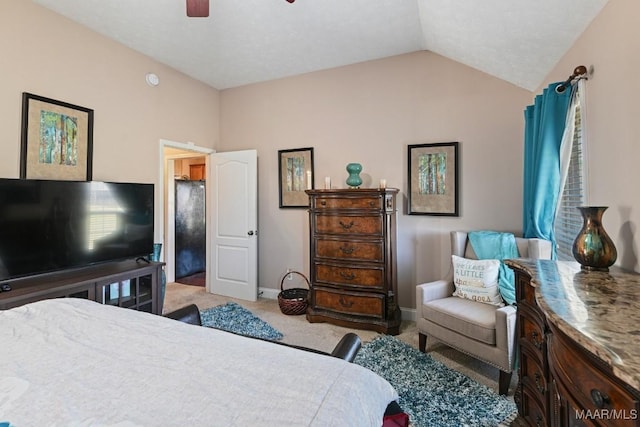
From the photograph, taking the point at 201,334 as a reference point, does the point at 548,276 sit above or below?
above

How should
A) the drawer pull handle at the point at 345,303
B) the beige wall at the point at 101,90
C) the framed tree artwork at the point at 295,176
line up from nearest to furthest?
the beige wall at the point at 101,90
the drawer pull handle at the point at 345,303
the framed tree artwork at the point at 295,176

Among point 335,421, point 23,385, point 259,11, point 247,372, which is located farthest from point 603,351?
point 259,11

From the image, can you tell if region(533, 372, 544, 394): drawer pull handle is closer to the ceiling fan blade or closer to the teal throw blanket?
the teal throw blanket

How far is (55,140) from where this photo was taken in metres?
2.60

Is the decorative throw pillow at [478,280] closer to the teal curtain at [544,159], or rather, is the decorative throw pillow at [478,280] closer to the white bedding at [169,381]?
the teal curtain at [544,159]

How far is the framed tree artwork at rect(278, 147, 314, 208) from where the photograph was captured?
3857 mm

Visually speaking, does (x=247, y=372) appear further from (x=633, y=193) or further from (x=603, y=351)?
(x=633, y=193)

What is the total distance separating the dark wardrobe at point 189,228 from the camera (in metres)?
5.11

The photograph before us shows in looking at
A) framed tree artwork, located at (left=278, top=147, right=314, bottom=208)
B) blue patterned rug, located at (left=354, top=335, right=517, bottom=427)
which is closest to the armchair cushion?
blue patterned rug, located at (left=354, top=335, right=517, bottom=427)

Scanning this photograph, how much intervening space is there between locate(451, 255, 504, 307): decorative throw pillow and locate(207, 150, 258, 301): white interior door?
98.2 inches

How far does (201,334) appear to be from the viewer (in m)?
1.10

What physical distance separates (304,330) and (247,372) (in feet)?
7.79

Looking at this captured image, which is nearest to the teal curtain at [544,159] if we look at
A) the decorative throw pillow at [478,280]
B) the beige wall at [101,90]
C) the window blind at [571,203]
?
the window blind at [571,203]

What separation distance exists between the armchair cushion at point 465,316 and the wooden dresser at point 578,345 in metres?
0.51
